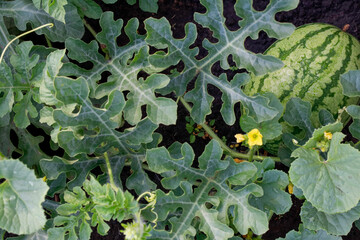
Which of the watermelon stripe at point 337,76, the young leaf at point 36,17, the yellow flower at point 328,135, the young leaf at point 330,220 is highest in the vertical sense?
the young leaf at point 36,17

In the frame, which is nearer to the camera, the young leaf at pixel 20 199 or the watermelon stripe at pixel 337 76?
the young leaf at pixel 20 199

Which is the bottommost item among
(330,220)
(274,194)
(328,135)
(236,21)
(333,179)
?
(330,220)

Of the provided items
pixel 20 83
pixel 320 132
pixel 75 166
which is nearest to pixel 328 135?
pixel 320 132

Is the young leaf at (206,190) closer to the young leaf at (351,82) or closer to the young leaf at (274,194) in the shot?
the young leaf at (274,194)

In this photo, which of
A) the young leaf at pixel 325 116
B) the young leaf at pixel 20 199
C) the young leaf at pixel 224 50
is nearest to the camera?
the young leaf at pixel 20 199

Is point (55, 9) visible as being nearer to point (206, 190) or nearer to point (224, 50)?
point (224, 50)

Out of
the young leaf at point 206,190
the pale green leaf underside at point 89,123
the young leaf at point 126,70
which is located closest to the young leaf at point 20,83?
the young leaf at point 126,70

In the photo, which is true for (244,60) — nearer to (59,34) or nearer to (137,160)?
(137,160)
